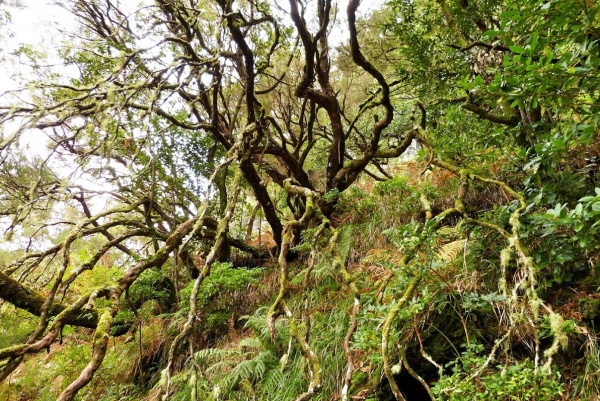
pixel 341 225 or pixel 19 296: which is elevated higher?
pixel 341 225

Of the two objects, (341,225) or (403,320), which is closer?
(403,320)

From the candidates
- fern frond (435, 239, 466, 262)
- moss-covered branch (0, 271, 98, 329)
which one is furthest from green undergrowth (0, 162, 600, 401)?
moss-covered branch (0, 271, 98, 329)

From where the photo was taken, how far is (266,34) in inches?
245

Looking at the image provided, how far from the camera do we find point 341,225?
18.5 ft

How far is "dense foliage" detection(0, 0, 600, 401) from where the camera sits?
2.04m

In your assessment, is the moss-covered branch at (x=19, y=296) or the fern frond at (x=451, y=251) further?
the moss-covered branch at (x=19, y=296)

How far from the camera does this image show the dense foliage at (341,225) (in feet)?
6.70

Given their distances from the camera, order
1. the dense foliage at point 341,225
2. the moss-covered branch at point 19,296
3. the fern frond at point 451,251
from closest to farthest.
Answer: the dense foliage at point 341,225 → the fern frond at point 451,251 → the moss-covered branch at point 19,296

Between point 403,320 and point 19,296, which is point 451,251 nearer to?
point 403,320

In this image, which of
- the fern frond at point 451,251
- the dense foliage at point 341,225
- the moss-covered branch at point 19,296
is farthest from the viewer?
the moss-covered branch at point 19,296

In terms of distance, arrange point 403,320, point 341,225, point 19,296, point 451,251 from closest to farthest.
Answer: point 403,320 < point 451,251 < point 19,296 < point 341,225

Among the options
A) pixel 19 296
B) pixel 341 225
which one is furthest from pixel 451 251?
pixel 19 296

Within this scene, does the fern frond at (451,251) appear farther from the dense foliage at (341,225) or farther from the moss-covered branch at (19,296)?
the moss-covered branch at (19,296)

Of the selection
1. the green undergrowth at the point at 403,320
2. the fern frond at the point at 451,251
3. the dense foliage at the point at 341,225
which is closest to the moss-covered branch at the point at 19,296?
the dense foliage at the point at 341,225
